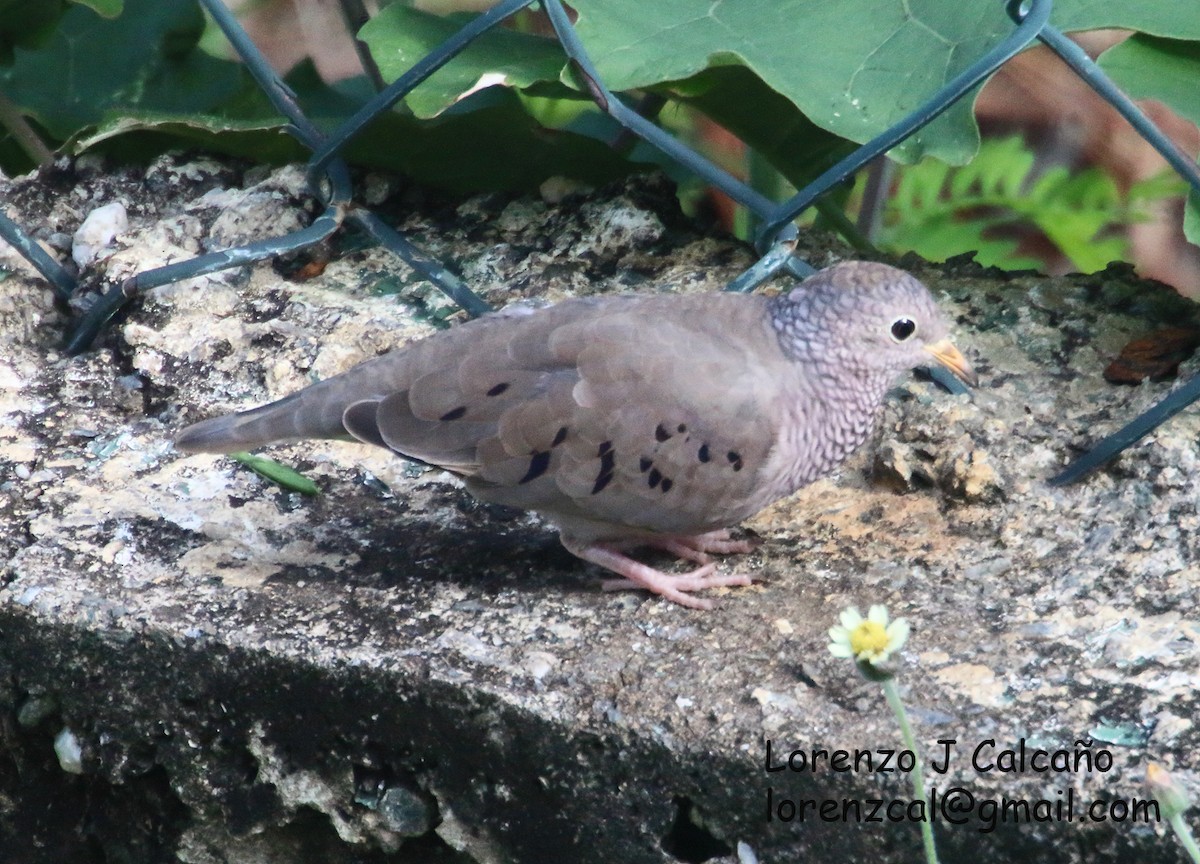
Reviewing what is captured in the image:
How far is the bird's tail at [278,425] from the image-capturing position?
107 inches

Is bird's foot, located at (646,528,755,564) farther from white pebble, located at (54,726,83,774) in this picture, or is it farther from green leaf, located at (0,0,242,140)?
green leaf, located at (0,0,242,140)

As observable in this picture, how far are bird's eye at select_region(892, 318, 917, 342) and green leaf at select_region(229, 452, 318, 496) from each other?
1.19 metres

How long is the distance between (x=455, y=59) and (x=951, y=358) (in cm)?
131

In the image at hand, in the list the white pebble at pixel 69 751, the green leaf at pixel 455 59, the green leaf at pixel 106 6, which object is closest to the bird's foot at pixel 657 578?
the white pebble at pixel 69 751

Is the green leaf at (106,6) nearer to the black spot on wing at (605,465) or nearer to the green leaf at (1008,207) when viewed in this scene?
the black spot on wing at (605,465)

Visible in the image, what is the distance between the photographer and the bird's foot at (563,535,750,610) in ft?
8.50

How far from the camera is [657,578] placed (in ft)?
8.56

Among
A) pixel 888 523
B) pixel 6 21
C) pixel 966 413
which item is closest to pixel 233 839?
pixel 888 523

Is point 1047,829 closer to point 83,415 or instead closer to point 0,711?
point 0,711

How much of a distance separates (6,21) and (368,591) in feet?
7.60

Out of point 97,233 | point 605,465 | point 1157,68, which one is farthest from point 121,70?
point 1157,68

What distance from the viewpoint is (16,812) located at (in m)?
2.68

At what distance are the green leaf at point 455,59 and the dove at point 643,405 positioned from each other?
614 millimetres

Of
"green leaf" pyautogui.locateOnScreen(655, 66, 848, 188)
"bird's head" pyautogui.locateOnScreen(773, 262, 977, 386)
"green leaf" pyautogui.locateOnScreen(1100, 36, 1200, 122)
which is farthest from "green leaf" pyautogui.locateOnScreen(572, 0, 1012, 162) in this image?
"bird's head" pyautogui.locateOnScreen(773, 262, 977, 386)
